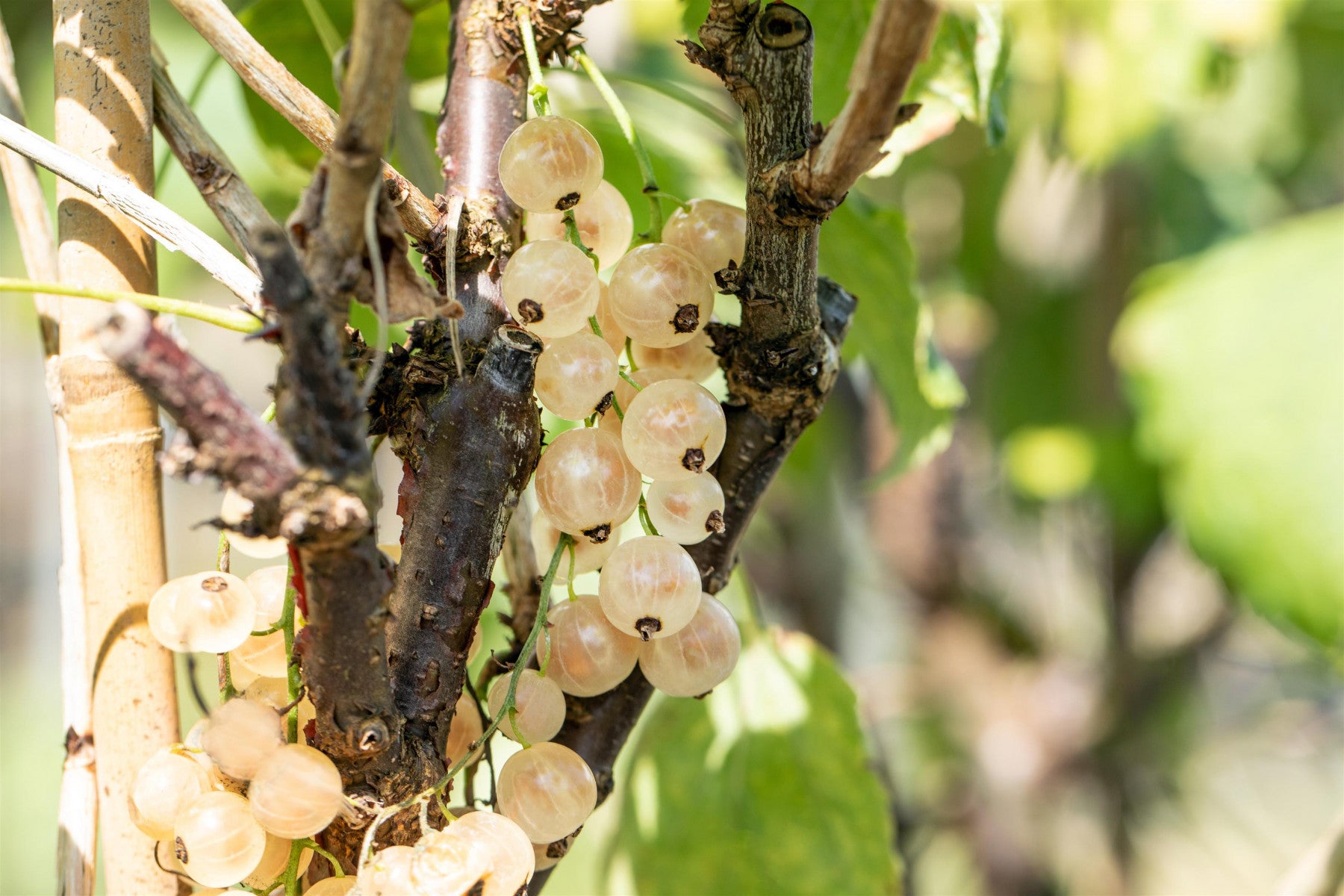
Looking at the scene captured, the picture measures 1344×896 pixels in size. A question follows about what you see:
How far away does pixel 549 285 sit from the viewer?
0.33 m

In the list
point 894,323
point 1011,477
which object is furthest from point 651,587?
point 1011,477

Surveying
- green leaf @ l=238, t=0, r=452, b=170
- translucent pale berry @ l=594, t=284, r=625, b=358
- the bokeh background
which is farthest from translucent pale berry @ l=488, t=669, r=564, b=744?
green leaf @ l=238, t=0, r=452, b=170

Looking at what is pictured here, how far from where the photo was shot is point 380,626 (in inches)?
10.7

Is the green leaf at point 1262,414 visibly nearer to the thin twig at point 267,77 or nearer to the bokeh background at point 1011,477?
the bokeh background at point 1011,477

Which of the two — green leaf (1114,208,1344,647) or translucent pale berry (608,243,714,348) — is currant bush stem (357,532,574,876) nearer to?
translucent pale berry (608,243,714,348)

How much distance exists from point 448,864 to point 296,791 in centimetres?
5

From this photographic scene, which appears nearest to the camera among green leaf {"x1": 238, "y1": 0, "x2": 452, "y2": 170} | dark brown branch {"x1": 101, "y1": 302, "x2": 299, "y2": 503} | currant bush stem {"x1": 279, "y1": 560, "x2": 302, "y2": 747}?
dark brown branch {"x1": 101, "y1": 302, "x2": 299, "y2": 503}

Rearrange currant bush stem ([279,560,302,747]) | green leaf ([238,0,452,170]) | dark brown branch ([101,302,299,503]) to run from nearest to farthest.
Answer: dark brown branch ([101,302,299,503])
currant bush stem ([279,560,302,747])
green leaf ([238,0,452,170])

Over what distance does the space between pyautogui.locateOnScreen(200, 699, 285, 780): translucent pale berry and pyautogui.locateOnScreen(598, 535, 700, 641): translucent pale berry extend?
4.5 inches

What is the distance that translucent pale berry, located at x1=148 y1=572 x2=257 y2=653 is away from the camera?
12.4 inches

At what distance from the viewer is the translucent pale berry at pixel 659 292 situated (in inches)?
13.9

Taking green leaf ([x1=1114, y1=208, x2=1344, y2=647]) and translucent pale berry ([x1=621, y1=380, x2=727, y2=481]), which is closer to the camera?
translucent pale berry ([x1=621, y1=380, x2=727, y2=481])

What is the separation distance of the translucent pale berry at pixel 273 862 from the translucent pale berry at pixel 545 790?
0.07 meters

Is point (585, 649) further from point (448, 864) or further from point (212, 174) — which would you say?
point (212, 174)
